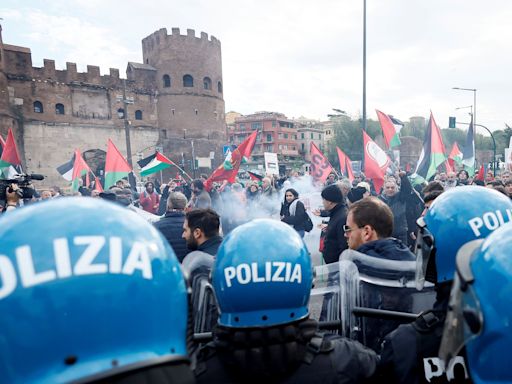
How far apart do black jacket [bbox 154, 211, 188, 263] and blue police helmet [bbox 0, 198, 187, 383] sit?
319cm

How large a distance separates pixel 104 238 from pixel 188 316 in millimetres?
324

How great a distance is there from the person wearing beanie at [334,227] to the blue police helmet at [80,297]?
132 inches

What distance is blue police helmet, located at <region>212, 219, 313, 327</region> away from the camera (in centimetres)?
153

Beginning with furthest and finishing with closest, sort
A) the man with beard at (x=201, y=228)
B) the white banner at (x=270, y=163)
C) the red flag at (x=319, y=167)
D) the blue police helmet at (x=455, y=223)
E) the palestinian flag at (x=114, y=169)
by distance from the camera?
the white banner at (x=270, y=163) → the red flag at (x=319, y=167) → the palestinian flag at (x=114, y=169) → the man with beard at (x=201, y=228) → the blue police helmet at (x=455, y=223)

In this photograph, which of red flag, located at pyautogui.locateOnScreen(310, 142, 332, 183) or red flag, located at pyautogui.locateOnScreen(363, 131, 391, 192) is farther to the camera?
red flag, located at pyautogui.locateOnScreen(310, 142, 332, 183)

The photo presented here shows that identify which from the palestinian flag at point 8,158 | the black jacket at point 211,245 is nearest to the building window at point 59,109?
the palestinian flag at point 8,158

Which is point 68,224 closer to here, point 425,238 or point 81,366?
point 81,366

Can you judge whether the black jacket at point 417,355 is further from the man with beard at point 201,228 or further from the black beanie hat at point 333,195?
the black beanie hat at point 333,195

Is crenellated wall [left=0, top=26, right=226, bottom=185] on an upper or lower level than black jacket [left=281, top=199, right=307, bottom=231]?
upper

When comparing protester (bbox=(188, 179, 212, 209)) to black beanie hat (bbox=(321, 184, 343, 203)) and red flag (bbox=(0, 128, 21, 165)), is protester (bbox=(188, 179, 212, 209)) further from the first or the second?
red flag (bbox=(0, 128, 21, 165))

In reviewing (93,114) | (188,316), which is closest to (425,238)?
(188,316)

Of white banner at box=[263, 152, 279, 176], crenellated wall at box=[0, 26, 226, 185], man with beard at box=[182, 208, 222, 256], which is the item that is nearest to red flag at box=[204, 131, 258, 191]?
white banner at box=[263, 152, 279, 176]

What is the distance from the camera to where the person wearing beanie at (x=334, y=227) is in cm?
420

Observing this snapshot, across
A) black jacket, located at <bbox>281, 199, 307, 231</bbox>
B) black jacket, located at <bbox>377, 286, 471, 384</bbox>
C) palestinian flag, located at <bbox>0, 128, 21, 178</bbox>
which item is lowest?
black jacket, located at <bbox>281, 199, 307, 231</bbox>
